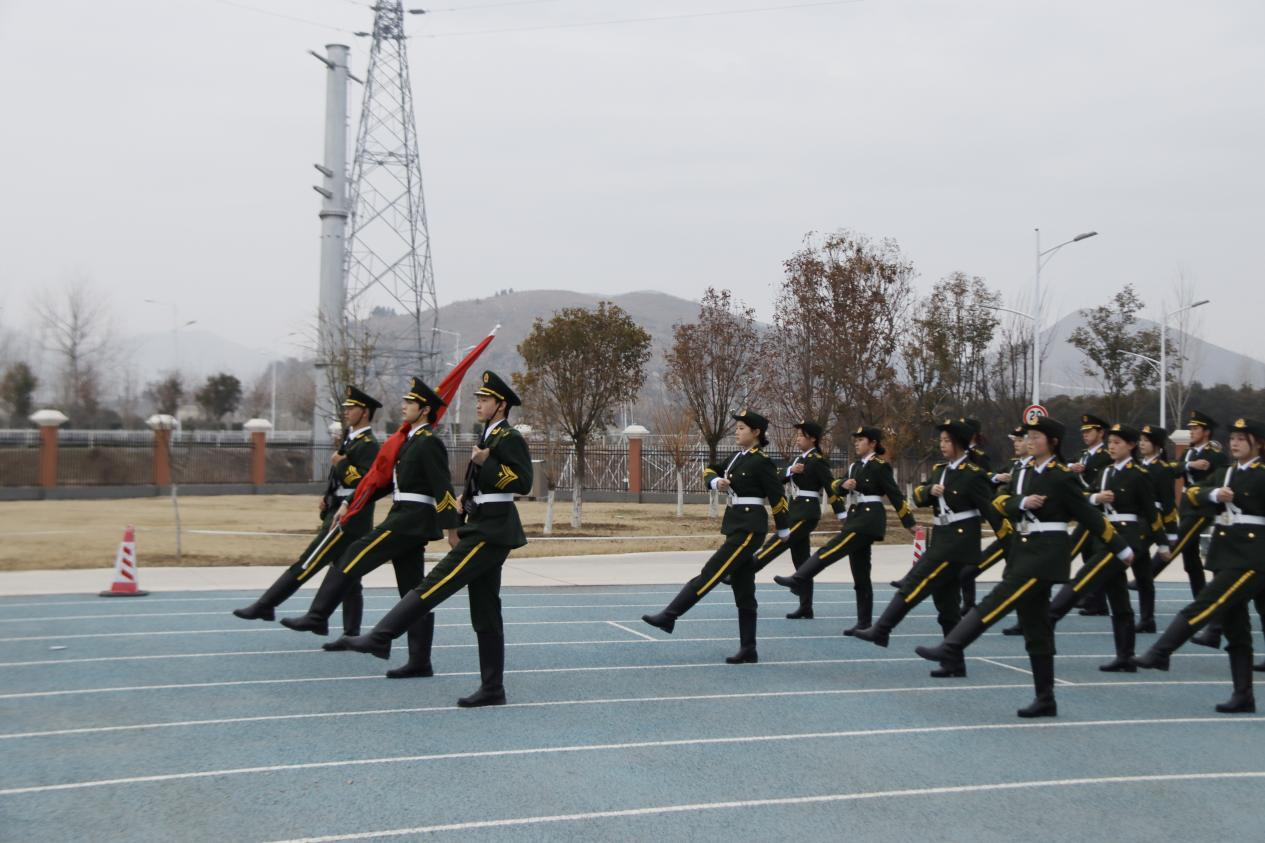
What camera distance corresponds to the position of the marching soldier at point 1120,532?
388 inches

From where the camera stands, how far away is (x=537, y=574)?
16.6m

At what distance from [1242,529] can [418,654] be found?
609cm

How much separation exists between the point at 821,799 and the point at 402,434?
4353 mm

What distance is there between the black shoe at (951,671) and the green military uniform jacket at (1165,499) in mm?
3282

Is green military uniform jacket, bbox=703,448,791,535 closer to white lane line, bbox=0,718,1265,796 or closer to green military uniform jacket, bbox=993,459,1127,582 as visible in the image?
green military uniform jacket, bbox=993,459,1127,582

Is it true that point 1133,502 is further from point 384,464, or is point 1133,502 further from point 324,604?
point 324,604

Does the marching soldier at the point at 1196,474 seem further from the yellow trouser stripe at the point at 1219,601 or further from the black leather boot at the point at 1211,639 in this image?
the yellow trouser stripe at the point at 1219,601

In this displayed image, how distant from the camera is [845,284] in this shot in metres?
28.1

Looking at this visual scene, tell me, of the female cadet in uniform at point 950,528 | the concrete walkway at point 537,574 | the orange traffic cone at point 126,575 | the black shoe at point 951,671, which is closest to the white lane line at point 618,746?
the black shoe at point 951,671

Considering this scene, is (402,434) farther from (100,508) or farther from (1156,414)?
(1156,414)

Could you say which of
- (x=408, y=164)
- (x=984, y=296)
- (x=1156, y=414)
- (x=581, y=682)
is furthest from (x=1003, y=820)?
(x=408, y=164)

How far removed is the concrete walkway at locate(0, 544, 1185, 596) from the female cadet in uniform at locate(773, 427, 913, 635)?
4585 millimetres

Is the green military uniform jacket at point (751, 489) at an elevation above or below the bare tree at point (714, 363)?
below

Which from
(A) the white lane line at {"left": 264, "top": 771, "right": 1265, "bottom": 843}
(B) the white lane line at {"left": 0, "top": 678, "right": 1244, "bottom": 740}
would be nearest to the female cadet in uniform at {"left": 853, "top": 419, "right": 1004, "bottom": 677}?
(B) the white lane line at {"left": 0, "top": 678, "right": 1244, "bottom": 740}
